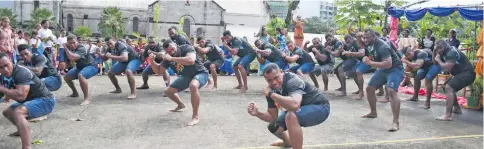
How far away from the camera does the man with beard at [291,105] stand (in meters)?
4.59

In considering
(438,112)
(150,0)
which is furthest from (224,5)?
(438,112)

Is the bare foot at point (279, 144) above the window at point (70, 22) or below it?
below

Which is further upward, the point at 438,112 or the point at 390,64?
the point at 390,64

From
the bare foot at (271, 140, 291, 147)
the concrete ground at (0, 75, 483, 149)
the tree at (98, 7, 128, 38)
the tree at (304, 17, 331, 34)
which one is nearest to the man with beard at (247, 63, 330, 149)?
the bare foot at (271, 140, 291, 147)

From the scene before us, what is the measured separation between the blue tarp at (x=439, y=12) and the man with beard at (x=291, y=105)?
7.51 metres

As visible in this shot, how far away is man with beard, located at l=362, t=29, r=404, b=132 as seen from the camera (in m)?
6.89

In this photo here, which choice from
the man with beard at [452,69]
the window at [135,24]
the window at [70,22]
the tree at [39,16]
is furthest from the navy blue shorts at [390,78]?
the window at [70,22]

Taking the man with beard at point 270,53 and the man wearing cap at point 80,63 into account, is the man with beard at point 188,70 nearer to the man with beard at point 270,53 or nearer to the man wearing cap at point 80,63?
the man wearing cap at point 80,63

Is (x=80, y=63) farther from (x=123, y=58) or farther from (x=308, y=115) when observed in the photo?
(x=308, y=115)

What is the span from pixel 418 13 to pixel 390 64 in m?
7.06

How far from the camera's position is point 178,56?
7.34 m

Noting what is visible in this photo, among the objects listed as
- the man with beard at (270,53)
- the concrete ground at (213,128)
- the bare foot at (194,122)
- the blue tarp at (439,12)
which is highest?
the blue tarp at (439,12)

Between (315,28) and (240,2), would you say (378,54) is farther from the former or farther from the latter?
(315,28)

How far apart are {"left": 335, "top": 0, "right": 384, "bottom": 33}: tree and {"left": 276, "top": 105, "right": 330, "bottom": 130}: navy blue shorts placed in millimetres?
19620
